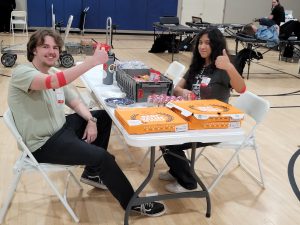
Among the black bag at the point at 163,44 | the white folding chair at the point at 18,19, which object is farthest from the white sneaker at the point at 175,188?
the white folding chair at the point at 18,19

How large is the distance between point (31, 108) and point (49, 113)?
13cm

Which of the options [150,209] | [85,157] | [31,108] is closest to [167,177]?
[150,209]

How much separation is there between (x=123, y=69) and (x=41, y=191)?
1103 millimetres

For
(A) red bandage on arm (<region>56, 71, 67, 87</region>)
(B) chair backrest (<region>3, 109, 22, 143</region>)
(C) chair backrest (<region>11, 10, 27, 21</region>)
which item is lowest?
(B) chair backrest (<region>3, 109, 22, 143</region>)

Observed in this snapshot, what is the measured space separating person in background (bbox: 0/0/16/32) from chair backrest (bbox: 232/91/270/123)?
30.9 ft

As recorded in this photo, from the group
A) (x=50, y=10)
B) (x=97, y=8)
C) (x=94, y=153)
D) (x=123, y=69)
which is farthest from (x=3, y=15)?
(x=94, y=153)

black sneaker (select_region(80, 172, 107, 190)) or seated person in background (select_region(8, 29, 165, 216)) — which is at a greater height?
seated person in background (select_region(8, 29, 165, 216))

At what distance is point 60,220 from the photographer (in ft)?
7.81

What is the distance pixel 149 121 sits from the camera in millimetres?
2002

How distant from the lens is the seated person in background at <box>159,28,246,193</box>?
2.64m

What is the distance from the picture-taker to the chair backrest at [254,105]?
260cm

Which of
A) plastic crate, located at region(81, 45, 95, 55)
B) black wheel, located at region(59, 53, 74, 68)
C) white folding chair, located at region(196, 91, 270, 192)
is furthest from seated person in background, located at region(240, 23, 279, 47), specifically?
white folding chair, located at region(196, 91, 270, 192)

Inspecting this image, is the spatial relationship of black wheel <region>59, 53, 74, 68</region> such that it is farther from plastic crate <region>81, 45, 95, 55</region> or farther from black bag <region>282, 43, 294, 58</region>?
black bag <region>282, 43, 294, 58</region>

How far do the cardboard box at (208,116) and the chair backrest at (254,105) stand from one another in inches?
19.2
